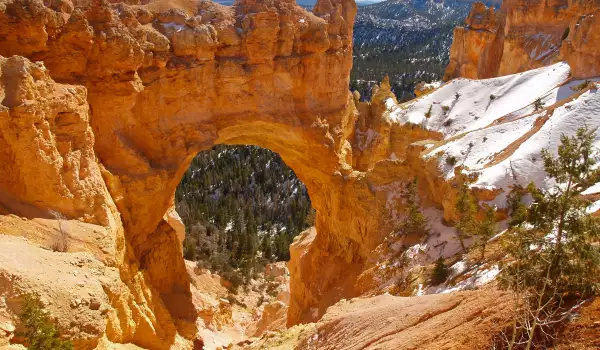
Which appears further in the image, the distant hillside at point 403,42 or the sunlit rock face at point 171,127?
the distant hillside at point 403,42

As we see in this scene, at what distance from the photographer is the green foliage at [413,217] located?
16.9 m

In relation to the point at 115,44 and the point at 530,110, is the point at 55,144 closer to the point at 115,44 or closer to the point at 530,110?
the point at 115,44

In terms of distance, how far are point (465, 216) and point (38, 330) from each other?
1154 centimetres

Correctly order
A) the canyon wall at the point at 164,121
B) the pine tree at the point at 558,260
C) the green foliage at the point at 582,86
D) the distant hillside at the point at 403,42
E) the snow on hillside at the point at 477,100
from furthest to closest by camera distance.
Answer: the distant hillside at the point at 403,42 < the snow on hillside at the point at 477,100 < the green foliage at the point at 582,86 < the canyon wall at the point at 164,121 < the pine tree at the point at 558,260

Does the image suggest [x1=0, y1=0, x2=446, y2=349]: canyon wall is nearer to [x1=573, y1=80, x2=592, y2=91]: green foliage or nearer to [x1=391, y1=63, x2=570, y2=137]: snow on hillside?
[x1=391, y1=63, x2=570, y2=137]: snow on hillside

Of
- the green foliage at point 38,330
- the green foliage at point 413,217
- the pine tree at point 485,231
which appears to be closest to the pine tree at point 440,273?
the pine tree at point 485,231

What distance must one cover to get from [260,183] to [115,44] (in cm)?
3528

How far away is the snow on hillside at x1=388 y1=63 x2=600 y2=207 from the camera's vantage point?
50.6 feet

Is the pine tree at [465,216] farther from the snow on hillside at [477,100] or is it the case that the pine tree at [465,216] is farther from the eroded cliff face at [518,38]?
the eroded cliff face at [518,38]

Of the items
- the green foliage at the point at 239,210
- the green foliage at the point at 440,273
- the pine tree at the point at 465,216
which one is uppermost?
the pine tree at the point at 465,216

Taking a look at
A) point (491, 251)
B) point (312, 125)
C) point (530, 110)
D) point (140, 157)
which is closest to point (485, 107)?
point (530, 110)

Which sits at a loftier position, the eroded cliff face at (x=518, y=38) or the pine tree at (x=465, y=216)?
the eroded cliff face at (x=518, y=38)

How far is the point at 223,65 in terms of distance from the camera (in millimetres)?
19406

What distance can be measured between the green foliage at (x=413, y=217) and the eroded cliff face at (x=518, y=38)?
1026 cm
